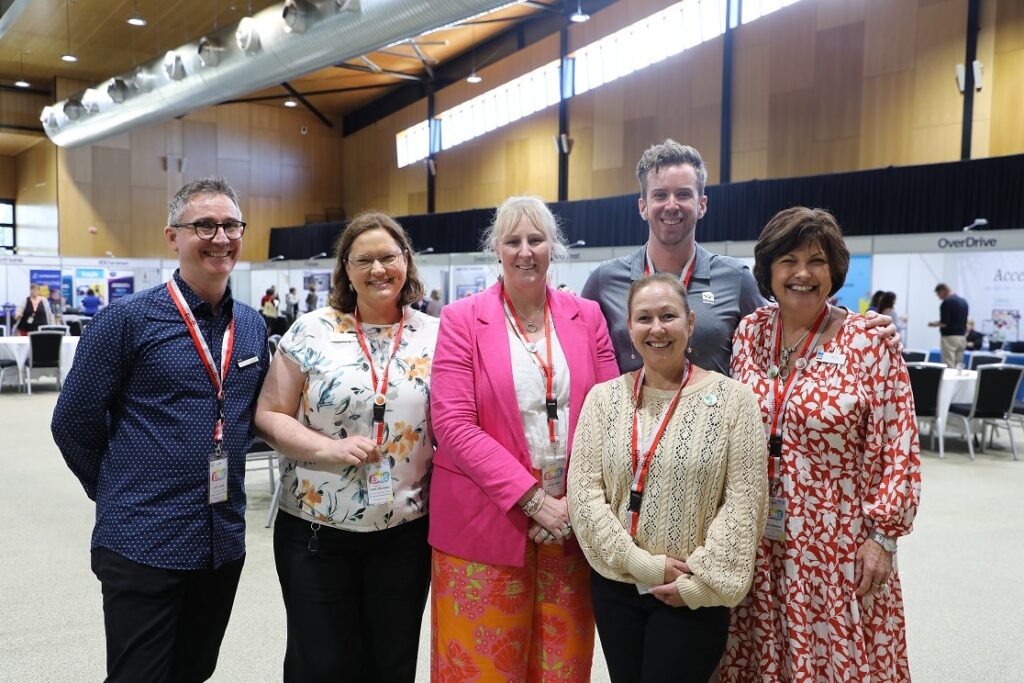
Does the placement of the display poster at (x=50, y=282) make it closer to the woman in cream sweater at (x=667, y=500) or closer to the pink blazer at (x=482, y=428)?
the pink blazer at (x=482, y=428)

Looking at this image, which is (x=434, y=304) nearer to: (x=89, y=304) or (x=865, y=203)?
(x=865, y=203)

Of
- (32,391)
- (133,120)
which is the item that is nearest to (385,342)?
(32,391)

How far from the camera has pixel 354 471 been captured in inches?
79.7

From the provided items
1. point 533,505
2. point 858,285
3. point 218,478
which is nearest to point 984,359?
point 858,285

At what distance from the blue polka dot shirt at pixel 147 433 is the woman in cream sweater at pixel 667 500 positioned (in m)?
0.91

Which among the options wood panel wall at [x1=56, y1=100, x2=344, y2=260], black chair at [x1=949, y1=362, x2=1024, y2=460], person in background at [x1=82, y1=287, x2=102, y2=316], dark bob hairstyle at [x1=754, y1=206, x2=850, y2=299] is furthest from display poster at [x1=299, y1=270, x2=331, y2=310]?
dark bob hairstyle at [x1=754, y1=206, x2=850, y2=299]

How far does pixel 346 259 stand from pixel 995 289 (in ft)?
37.8

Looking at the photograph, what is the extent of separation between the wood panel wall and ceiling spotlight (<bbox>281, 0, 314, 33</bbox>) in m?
12.0

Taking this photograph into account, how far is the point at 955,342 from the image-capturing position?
1058 cm

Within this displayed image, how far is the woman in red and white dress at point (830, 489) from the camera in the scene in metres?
1.83

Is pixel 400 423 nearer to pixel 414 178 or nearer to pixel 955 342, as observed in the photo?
pixel 955 342

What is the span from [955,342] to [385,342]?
35.0 feet

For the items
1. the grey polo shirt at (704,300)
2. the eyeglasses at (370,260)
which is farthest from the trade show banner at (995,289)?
the eyeglasses at (370,260)

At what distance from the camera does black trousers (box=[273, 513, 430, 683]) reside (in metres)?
2.04
